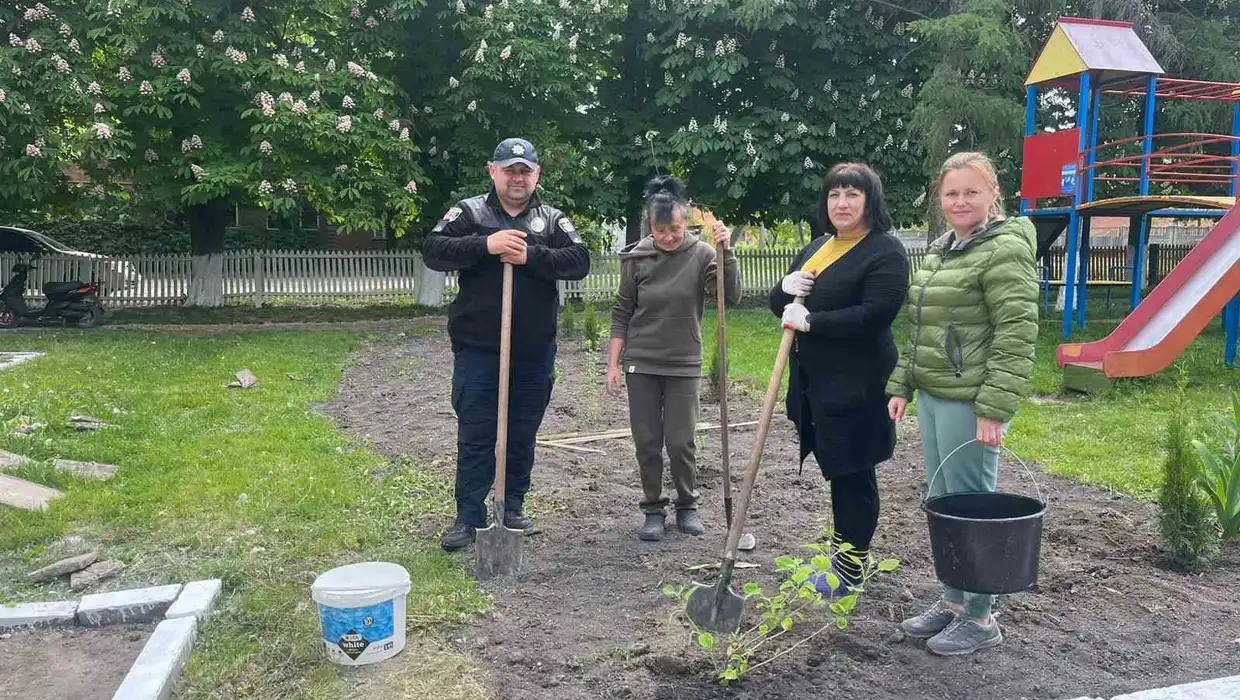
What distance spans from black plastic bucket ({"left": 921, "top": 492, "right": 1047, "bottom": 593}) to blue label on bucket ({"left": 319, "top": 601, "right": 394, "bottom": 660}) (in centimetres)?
184

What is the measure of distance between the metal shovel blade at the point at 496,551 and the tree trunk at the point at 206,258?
14.2 meters

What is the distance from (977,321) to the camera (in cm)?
310

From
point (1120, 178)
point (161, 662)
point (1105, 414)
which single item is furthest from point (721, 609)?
point (1120, 178)

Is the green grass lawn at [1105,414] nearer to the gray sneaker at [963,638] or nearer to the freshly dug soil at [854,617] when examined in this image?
the freshly dug soil at [854,617]

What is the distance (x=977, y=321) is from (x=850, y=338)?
46 centimetres

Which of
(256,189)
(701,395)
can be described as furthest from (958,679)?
(256,189)

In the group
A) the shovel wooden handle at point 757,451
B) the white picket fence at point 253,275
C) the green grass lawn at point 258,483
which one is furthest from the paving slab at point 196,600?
the white picket fence at point 253,275

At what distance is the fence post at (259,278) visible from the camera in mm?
17188

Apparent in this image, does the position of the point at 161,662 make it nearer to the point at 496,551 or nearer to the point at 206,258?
the point at 496,551

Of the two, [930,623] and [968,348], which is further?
[930,623]

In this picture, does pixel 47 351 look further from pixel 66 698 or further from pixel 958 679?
pixel 958 679

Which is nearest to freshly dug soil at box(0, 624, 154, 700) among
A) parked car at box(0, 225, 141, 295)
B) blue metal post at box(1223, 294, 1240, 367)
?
blue metal post at box(1223, 294, 1240, 367)

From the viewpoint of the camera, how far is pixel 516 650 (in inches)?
126

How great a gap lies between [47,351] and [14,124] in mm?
3206
